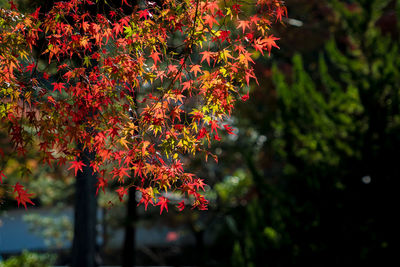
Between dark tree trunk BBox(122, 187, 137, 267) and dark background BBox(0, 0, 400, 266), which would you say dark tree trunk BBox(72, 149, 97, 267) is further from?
dark tree trunk BBox(122, 187, 137, 267)

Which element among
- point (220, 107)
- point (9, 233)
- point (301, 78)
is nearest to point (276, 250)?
point (301, 78)

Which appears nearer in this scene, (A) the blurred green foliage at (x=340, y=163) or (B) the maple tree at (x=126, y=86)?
(B) the maple tree at (x=126, y=86)

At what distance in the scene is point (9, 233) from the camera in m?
18.7

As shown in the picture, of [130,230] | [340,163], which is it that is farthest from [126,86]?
[130,230]

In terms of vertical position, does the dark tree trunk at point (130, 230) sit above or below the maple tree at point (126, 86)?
above

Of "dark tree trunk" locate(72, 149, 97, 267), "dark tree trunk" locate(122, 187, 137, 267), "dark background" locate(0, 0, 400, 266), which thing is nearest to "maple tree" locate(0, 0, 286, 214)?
"dark tree trunk" locate(72, 149, 97, 267)

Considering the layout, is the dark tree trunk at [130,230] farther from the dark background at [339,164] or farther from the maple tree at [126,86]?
the maple tree at [126,86]

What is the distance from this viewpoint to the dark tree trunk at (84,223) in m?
7.55

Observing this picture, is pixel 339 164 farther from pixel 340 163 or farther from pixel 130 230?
pixel 130 230

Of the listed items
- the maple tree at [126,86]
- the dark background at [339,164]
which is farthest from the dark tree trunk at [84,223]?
the maple tree at [126,86]

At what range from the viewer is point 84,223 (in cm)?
773

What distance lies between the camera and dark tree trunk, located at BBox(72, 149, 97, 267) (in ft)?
24.8

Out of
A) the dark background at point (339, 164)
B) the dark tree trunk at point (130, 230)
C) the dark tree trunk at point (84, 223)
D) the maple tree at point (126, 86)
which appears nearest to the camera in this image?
the maple tree at point (126, 86)

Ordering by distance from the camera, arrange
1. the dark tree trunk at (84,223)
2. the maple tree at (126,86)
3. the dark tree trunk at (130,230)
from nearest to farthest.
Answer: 1. the maple tree at (126,86)
2. the dark tree trunk at (84,223)
3. the dark tree trunk at (130,230)
